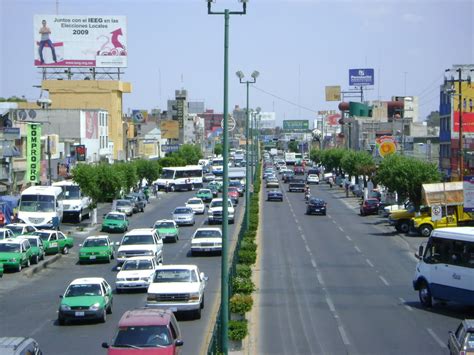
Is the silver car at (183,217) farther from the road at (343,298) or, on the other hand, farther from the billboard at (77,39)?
the billboard at (77,39)

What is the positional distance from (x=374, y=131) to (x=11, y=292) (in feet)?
384

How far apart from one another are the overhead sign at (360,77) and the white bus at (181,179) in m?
66.6

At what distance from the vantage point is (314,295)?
3177cm

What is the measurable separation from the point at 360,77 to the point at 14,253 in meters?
131

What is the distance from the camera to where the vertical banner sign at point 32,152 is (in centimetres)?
6538

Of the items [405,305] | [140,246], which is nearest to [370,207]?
[140,246]

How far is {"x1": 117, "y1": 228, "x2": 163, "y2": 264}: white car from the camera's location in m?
39.2

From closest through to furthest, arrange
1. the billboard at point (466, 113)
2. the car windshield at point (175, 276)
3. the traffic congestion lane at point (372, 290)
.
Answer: the traffic congestion lane at point (372, 290)
the car windshield at point (175, 276)
the billboard at point (466, 113)

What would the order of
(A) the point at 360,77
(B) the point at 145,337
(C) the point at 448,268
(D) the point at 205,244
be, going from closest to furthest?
(B) the point at 145,337 → (C) the point at 448,268 → (D) the point at 205,244 → (A) the point at 360,77

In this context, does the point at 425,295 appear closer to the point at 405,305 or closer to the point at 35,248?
the point at 405,305

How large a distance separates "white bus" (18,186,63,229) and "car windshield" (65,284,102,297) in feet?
92.6

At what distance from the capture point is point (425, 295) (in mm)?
28844

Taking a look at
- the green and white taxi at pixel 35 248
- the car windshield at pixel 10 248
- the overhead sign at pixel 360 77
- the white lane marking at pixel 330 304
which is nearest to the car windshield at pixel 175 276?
the white lane marking at pixel 330 304

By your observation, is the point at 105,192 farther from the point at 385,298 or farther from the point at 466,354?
the point at 466,354
